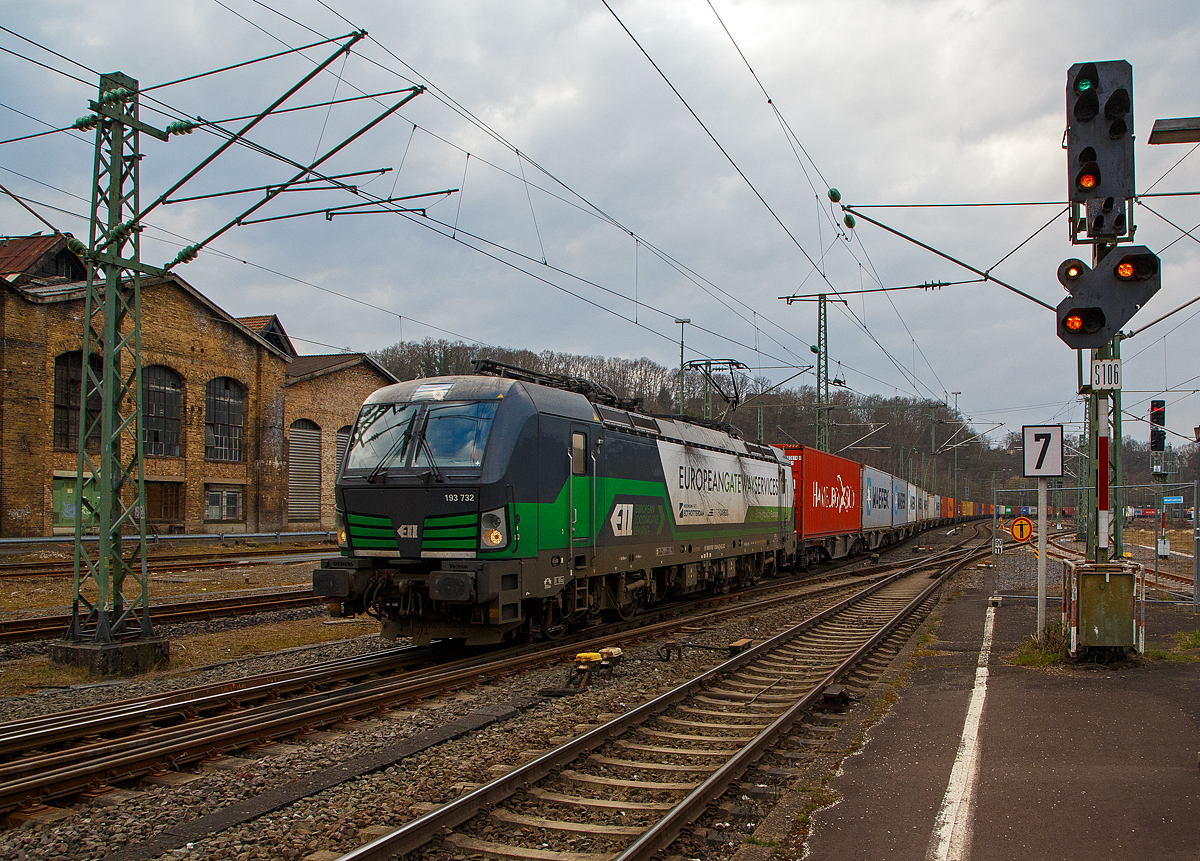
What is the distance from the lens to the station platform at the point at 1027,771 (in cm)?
484

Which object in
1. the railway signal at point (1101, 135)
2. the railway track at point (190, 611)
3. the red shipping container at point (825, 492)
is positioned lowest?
the railway track at point (190, 611)

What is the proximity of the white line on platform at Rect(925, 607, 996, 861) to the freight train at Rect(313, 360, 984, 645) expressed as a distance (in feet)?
16.0

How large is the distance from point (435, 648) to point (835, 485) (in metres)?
19.0

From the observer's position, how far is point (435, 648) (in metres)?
11.4

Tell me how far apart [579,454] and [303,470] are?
31.5 meters

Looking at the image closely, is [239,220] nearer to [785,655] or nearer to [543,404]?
[543,404]

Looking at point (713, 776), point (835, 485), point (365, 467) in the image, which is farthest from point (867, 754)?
point (835, 485)

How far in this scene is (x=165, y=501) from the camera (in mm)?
34188

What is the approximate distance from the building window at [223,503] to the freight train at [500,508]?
2662 centimetres

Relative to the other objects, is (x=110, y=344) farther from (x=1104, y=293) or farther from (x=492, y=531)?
(x=1104, y=293)

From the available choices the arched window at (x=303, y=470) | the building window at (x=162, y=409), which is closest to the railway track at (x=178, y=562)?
the building window at (x=162, y=409)

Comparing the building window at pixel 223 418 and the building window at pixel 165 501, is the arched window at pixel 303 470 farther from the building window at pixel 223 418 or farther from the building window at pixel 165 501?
the building window at pixel 165 501

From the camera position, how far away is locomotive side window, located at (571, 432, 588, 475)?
11484 mm

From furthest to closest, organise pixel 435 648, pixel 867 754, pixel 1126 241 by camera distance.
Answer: pixel 435 648 → pixel 1126 241 → pixel 867 754
